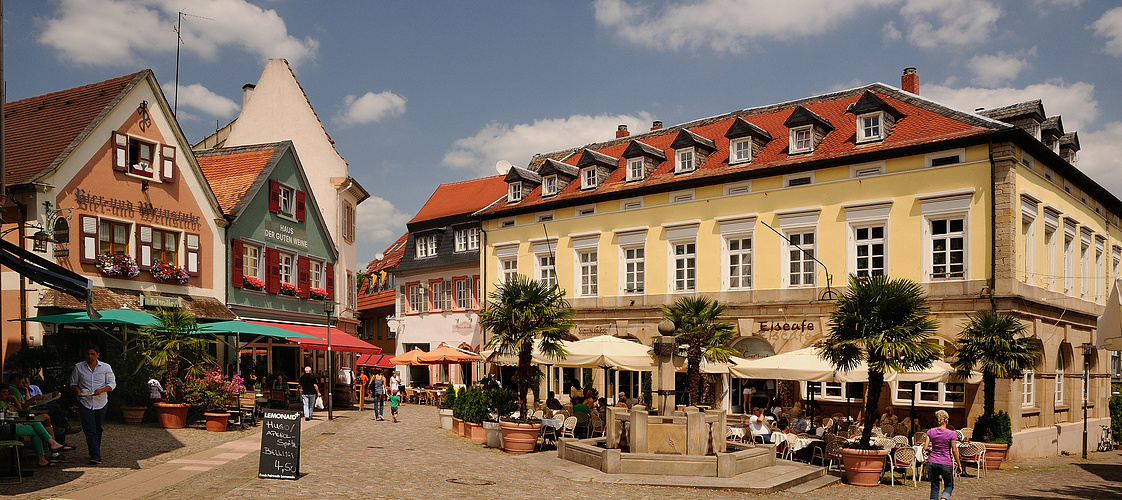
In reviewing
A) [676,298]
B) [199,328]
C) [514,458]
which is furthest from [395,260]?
[514,458]

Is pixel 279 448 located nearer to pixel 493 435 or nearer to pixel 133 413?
pixel 493 435

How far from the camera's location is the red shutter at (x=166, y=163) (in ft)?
88.6

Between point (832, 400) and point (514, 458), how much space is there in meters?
11.5

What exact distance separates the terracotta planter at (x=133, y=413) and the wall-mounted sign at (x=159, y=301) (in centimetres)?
499

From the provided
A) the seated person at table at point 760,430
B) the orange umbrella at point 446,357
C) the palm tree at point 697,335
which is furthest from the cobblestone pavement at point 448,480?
the orange umbrella at point 446,357

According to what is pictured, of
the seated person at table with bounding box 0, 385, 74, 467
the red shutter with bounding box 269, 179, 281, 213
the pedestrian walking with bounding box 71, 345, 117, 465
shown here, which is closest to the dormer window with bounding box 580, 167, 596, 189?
the red shutter with bounding box 269, 179, 281, 213

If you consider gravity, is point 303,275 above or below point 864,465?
above

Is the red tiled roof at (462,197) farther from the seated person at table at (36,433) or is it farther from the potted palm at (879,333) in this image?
the seated person at table at (36,433)

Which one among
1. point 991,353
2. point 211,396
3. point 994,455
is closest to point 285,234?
point 211,396

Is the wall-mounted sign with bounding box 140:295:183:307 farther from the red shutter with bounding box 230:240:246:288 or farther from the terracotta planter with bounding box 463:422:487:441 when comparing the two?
the terracotta planter with bounding box 463:422:487:441

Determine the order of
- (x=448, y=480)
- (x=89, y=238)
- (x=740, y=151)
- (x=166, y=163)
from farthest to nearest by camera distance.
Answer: (x=740, y=151)
(x=166, y=163)
(x=89, y=238)
(x=448, y=480)

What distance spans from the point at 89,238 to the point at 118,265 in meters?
1.08

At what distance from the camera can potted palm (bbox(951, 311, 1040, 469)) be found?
68.2 ft

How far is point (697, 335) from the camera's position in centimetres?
2403
